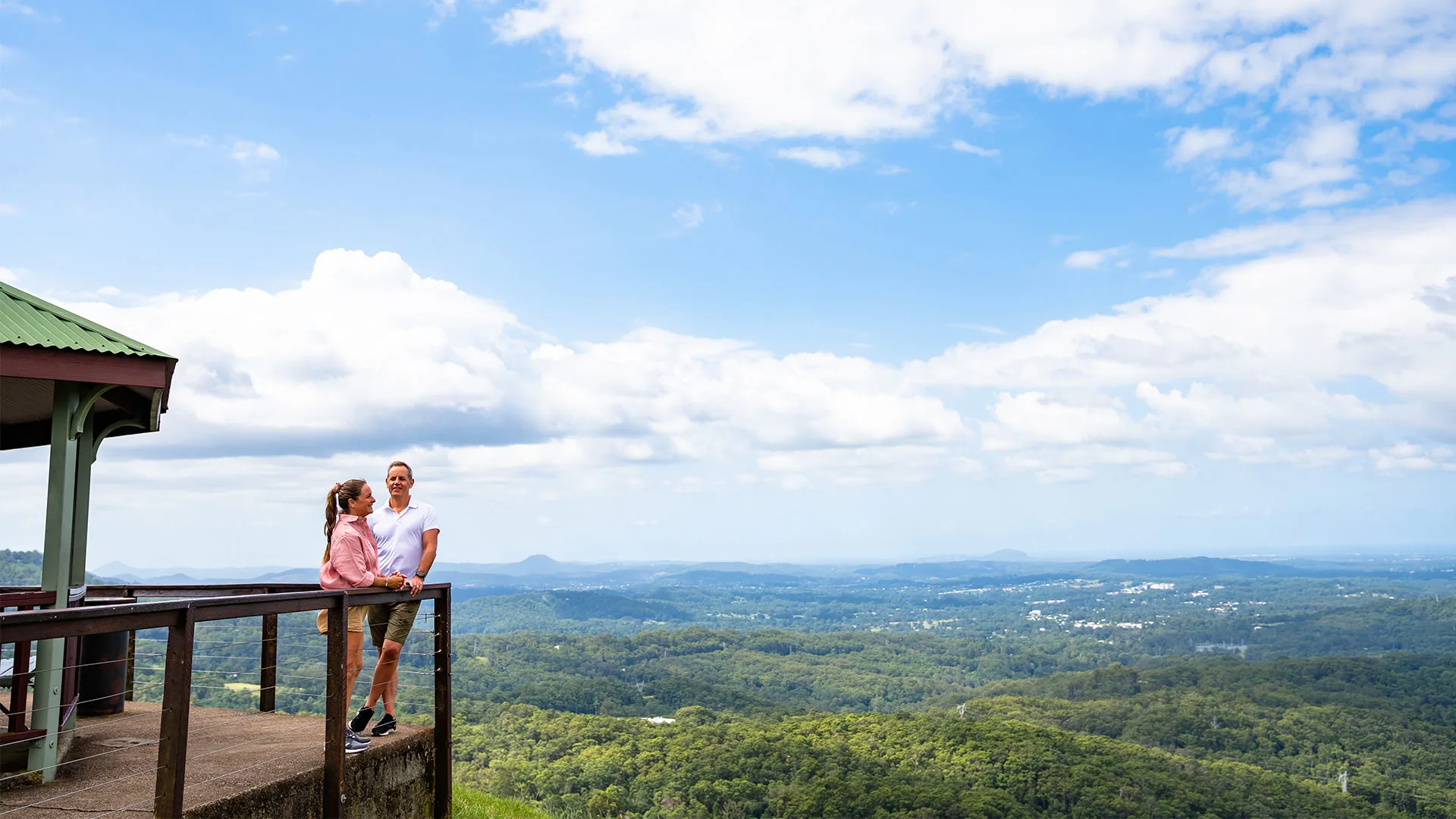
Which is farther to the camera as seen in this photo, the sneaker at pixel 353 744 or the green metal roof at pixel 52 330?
the sneaker at pixel 353 744

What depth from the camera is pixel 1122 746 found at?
7556cm

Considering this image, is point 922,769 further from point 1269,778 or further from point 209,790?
point 209,790

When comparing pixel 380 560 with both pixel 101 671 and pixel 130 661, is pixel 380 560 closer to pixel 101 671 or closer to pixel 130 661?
pixel 101 671

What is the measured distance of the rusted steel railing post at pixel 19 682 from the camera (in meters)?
5.41

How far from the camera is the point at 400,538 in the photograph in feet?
19.9

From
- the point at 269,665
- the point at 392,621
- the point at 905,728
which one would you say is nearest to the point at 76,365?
the point at 392,621

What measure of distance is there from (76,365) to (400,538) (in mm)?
1961

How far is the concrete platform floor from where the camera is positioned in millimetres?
4703

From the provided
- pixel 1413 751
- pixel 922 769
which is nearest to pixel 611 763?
pixel 922 769

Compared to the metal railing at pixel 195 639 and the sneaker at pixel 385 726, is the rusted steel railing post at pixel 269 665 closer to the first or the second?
the metal railing at pixel 195 639

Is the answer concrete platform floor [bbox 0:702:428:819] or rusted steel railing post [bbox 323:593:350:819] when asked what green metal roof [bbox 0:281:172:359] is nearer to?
rusted steel railing post [bbox 323:593:350:819]

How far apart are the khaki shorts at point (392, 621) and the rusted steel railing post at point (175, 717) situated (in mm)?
1747

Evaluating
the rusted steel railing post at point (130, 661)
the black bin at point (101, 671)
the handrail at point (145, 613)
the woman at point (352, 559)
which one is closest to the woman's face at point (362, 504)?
the woman at point (352, 559)

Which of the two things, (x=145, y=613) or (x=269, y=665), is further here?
(x=269, y=665)
